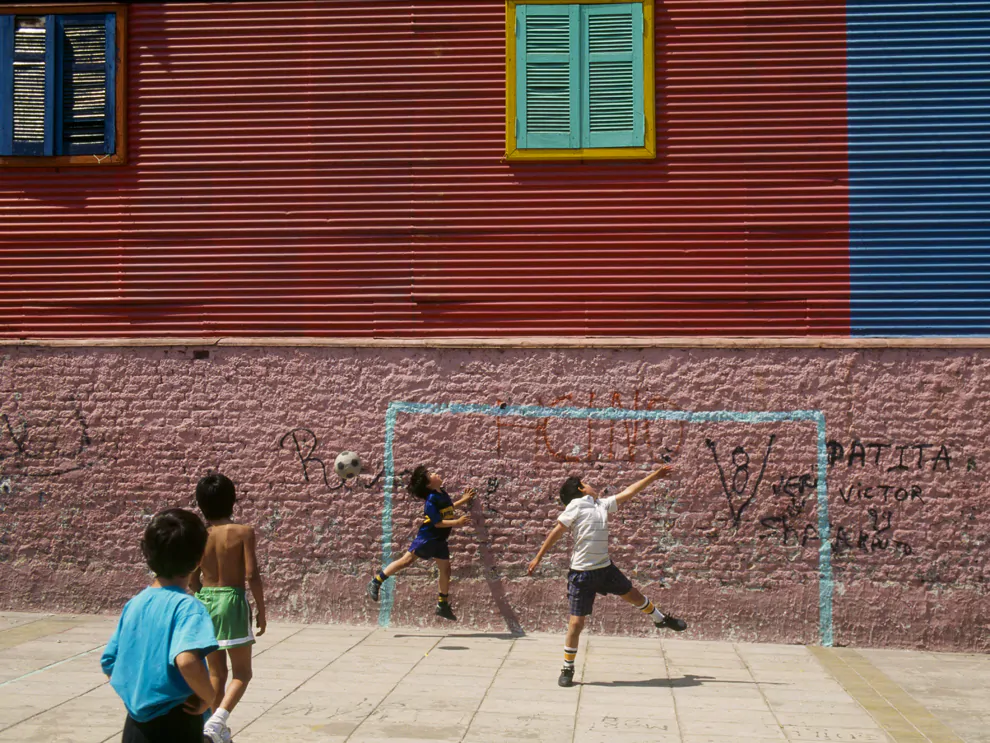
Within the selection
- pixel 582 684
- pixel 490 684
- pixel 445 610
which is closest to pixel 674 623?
pixel 582 684

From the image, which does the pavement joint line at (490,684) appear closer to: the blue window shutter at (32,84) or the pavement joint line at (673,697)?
the pavement joint line at (673,697)

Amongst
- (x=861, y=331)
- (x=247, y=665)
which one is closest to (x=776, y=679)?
(x=861, y=331)

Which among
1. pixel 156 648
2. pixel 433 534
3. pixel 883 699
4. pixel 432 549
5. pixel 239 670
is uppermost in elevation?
pixel 156 648

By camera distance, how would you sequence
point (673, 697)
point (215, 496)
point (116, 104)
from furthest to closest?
point (116, 104), point (673, 697), point (215, 496)

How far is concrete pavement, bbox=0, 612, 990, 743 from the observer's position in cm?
652

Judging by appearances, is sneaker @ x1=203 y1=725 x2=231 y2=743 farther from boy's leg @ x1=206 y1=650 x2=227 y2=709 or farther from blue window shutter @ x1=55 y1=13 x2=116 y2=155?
blue window shutter @ x1=55 y1=13 x2=116 y2=155

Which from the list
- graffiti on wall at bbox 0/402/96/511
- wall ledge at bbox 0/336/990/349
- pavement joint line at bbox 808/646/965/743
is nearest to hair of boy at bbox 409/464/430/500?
wall ledge at bbox 0/336/990/349

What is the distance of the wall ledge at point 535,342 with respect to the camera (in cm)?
970

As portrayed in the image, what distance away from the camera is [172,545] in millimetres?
3973

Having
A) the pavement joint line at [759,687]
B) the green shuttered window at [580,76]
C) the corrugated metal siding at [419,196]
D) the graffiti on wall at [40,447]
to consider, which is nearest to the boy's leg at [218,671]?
the pavement joint line at [759,687]

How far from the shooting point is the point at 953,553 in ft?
31.3

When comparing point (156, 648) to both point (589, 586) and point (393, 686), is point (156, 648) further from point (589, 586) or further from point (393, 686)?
point (589, 586)

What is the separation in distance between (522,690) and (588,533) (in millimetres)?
1262

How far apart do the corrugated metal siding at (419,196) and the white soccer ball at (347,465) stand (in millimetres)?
1208
